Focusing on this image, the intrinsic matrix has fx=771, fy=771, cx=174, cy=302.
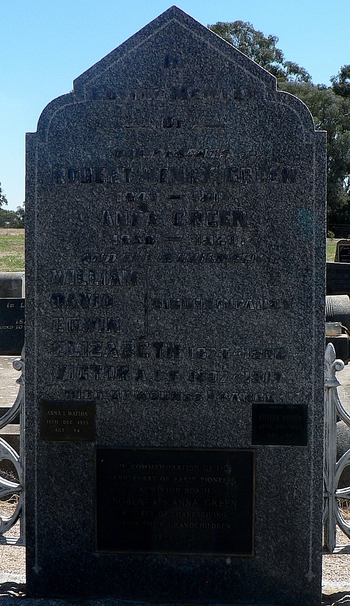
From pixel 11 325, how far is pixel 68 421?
846 cm

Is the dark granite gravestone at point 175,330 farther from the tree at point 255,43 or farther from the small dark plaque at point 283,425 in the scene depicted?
the tree at point 255,43

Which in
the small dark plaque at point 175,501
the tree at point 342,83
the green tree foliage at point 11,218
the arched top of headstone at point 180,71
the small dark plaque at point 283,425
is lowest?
the small dark plaque at point 175,501

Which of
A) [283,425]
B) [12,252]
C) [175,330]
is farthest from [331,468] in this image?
[12,252]

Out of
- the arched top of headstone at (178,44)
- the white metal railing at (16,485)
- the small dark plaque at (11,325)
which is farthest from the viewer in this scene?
the small dark plaque at (11,325)

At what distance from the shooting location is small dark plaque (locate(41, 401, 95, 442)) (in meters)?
4.25

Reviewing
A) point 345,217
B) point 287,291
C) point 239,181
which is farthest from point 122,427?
point 345,217

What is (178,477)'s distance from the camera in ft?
13.9

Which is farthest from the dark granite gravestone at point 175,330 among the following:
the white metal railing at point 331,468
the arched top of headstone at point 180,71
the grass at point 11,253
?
the grass at point 11,253

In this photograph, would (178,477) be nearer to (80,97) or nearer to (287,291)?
(287,291)

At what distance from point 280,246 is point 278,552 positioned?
1.67m

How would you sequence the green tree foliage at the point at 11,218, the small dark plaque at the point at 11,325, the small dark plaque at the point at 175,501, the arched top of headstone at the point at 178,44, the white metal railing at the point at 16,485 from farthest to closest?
the green tree foliage at the point at 11,218, the small dark plaque at the point at 11,325, the white metal railing at the point at 16,485, the small dark plaque at the point at 175,501, the arched top of headstone at the point at 178,44

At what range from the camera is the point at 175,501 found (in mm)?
4258

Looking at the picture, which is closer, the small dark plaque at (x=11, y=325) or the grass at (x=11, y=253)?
the small dark plaque at (x=11, y=325)

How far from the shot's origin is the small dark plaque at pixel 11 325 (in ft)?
40.7
